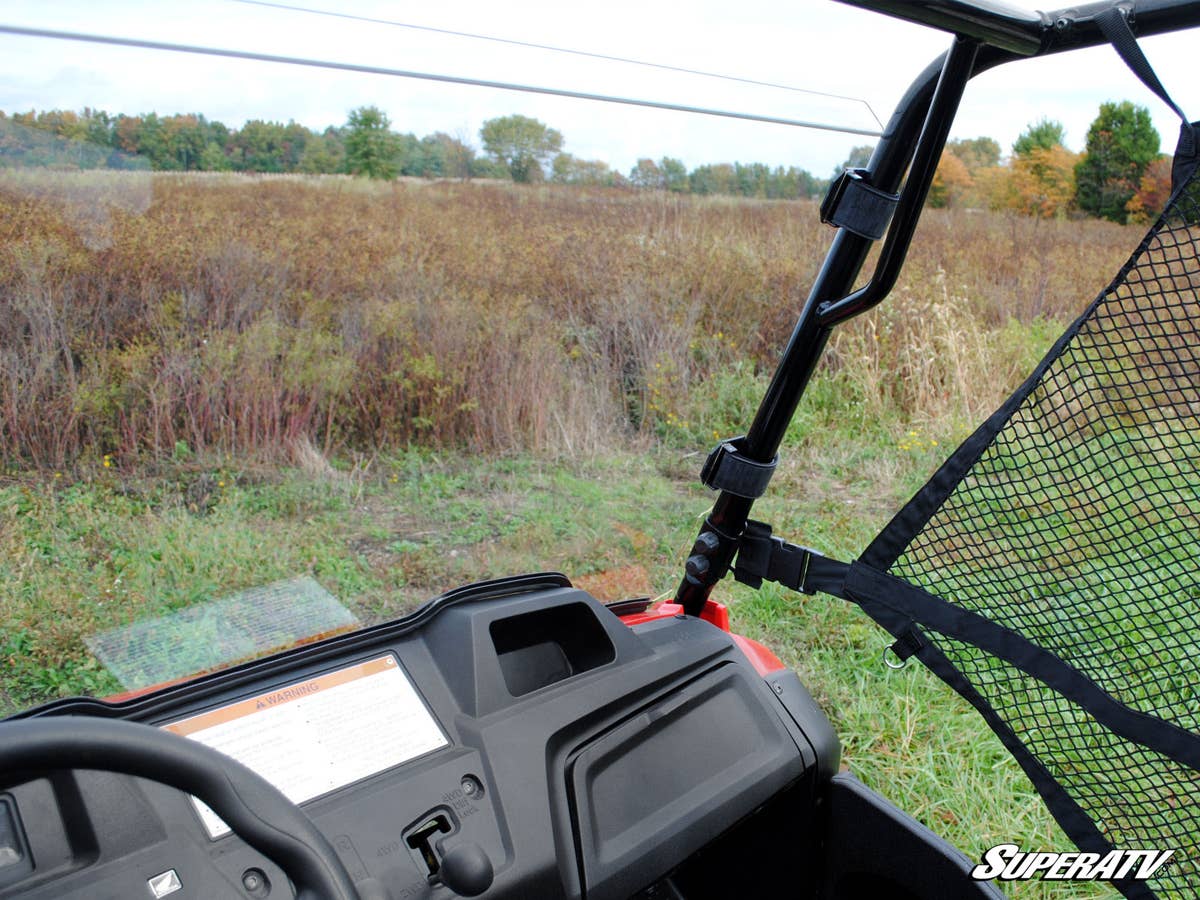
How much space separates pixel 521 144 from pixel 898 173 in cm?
116

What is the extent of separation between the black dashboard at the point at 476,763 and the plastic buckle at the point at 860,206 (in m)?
0.71

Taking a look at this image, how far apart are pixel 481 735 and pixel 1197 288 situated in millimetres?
1070

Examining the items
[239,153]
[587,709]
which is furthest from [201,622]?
[239,153]

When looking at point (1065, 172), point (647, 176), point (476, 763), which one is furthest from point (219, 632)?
point (1065, 172)

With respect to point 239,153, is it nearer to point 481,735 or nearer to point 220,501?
point 220,501

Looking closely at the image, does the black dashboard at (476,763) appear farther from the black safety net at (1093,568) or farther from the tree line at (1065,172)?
the tree line at (1065,172)

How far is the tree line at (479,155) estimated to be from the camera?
1389 millimetres

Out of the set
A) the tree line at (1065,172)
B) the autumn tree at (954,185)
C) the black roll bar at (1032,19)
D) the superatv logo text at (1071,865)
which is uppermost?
the tree line at (1065,172)

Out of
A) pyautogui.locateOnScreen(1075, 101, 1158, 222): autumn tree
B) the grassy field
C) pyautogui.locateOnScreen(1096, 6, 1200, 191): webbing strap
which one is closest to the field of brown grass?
the grassy field

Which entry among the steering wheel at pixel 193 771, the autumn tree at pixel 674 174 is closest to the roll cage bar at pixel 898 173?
the steering wheel at pixel 193 771

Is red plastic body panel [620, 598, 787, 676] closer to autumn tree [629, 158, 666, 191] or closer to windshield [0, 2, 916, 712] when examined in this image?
windshield [0, 2, 916, 712]

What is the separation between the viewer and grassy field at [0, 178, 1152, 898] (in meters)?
1.44

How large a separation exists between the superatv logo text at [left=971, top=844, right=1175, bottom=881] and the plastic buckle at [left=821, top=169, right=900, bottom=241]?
930 mm

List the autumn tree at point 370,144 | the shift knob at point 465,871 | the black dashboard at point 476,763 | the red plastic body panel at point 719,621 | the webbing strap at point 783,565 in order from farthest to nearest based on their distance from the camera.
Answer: the autumn tree at point 370,144
the red plastic body panel at point 719,621
the webbing strap at point 783,565
the shift knob at point 465,871
the black dashboard at point 476,763
